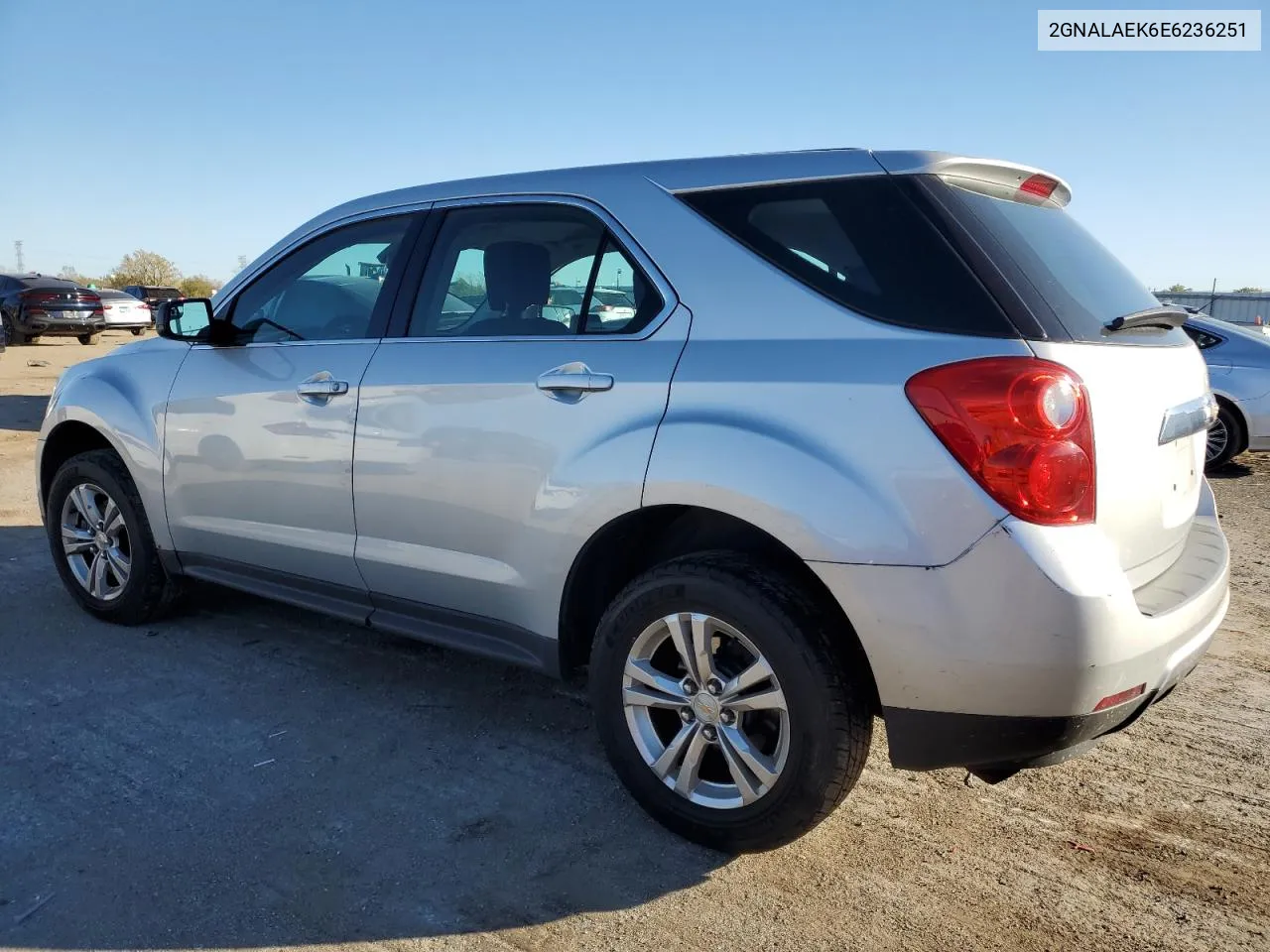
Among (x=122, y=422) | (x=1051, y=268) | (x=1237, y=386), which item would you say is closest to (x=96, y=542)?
(x=122, y=422)

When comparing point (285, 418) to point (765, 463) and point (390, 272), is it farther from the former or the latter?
point (765, 463)

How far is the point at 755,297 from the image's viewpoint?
274 centimetres

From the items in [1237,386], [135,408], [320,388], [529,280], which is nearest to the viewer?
[529,280]

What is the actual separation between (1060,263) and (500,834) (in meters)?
2.19

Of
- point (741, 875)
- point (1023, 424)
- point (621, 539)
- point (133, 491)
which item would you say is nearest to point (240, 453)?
point (133, 491)

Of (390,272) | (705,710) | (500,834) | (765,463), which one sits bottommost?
(500,834)

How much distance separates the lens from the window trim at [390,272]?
3.66m

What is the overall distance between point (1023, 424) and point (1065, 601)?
0.40 metres

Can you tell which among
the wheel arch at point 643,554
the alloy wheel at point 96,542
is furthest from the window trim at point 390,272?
the wheel arch at point 643,554

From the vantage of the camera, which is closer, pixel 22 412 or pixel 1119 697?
pixel 1119 697

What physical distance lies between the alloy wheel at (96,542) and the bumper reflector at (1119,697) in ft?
13.1

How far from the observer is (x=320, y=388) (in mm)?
3627

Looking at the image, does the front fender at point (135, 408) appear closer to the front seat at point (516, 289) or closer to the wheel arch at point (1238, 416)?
the front seat at point (516, 289)

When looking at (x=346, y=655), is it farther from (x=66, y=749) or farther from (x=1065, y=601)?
(x=1065, y=601)
